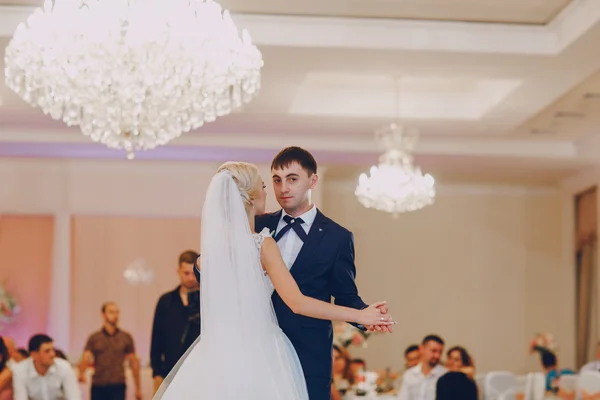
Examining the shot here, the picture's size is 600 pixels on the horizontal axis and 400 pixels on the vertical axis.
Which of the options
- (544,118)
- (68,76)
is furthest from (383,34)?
(544,118)

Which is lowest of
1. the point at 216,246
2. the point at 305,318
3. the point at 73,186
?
the point at 305,318

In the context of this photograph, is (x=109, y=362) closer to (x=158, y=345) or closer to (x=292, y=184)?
(x=158, y=345)

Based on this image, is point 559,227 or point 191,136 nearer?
point 191,136

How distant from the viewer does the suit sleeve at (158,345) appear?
689 cm

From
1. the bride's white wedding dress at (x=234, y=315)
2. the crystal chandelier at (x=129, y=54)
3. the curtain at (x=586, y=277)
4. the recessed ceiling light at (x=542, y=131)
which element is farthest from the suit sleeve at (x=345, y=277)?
the curtain at (x=586, y=277)

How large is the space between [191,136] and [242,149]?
636mm

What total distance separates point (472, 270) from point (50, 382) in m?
9.34

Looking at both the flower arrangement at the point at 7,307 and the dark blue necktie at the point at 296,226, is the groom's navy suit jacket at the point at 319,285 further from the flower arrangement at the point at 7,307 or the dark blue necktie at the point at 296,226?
the flower arrangement at the point at 7,307

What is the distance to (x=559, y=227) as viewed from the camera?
50.9 feet

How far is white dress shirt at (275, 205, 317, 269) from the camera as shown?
12.4ft

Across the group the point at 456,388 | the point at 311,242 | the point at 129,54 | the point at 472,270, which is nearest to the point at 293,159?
the point at 311,242

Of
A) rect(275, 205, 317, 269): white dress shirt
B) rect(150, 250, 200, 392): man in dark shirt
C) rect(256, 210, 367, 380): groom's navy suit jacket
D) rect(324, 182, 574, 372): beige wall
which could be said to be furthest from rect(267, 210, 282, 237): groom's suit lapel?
rect(324, 182, 574, 372): beige wall

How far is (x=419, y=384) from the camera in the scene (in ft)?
27.9

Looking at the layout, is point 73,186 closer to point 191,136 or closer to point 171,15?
point 191,136
